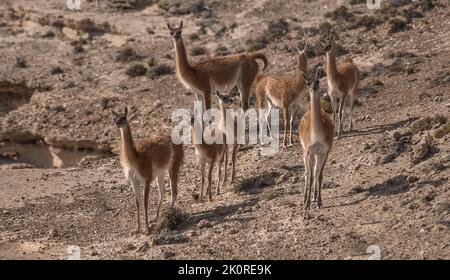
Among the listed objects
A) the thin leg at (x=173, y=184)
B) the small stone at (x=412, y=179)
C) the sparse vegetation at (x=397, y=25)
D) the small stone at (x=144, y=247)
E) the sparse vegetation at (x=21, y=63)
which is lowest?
the small stone at (x=144, y=247)

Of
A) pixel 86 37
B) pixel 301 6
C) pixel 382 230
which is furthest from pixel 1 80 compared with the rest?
pixel 382 230

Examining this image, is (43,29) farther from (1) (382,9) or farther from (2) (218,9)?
(1) (382,9)

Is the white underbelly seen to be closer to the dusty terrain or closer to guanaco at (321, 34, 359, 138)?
the dusty terrain

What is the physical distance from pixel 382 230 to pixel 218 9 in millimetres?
17306

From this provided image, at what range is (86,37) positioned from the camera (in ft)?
93.9

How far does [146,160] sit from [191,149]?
543 centimetres

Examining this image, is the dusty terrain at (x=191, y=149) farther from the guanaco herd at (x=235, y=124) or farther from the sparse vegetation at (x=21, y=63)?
the guanaco herd at (x=235, y=124)

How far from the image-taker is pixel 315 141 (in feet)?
46.1

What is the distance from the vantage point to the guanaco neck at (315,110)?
45.5 ft

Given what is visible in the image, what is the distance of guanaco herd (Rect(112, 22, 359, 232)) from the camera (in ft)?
46.9

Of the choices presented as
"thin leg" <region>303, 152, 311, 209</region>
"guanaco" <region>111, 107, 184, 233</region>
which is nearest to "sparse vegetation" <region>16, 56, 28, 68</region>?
"guanaco" <region>111, 107, 184, 233</region>

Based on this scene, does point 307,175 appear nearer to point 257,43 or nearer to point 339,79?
point 339,79

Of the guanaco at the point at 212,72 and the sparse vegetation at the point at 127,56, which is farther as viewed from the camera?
the sparse vegetation at the point at 127,56

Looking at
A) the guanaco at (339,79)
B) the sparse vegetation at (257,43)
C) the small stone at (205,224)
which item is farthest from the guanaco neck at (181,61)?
the sparse vegetation at (257,43)
